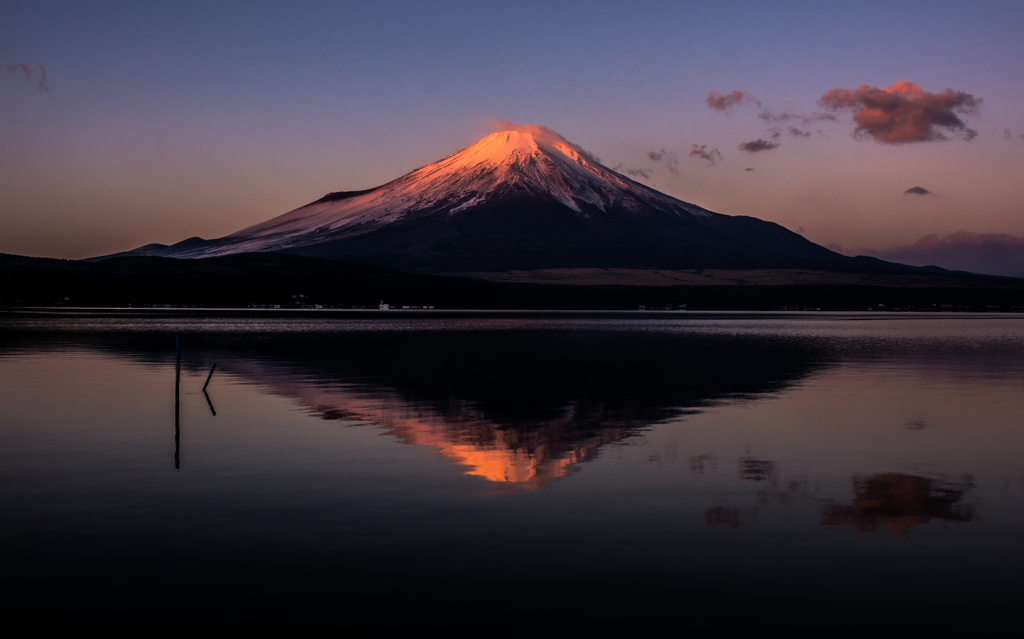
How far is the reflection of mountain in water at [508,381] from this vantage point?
18234 millimetres

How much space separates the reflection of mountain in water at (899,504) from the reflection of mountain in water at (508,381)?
4810 mm

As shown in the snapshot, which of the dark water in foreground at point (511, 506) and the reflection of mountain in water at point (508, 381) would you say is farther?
the reflection of mountain in water at point (508, 381)

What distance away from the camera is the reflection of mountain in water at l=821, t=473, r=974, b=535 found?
11.8m

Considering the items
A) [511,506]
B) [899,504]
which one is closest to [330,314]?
[511,506]

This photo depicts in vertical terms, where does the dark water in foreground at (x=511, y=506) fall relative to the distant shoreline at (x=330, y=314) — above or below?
below

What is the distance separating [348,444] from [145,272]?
184553mm

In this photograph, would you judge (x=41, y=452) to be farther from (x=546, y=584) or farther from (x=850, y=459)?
(x=850, y=459)

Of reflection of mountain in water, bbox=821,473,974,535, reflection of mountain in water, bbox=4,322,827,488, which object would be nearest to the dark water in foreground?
reflection of mountain in water, bbox=821,473,974,535

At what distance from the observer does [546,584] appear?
29.9 ft

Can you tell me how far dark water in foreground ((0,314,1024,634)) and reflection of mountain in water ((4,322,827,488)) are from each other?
0.21 meters

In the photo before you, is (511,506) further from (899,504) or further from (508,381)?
(508,381)

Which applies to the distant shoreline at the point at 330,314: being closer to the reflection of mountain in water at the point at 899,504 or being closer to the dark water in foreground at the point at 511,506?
the dark water in foreground at the point at 511,506

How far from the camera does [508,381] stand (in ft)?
102

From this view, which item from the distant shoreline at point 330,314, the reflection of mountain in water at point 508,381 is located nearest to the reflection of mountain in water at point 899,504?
the reflection of mountain in water at point 508,381
